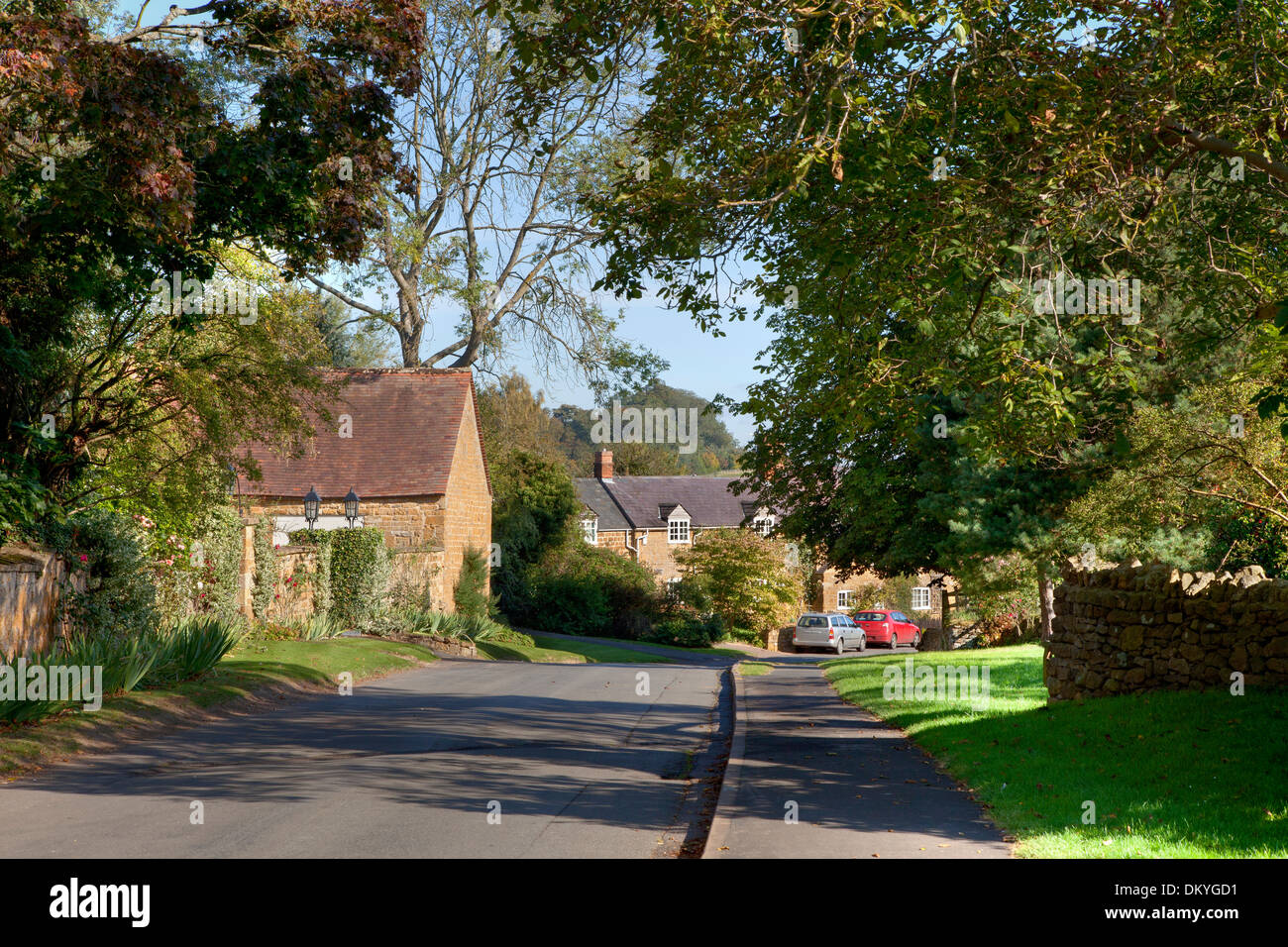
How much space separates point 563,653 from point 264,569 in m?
12.0

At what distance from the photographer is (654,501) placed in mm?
61438

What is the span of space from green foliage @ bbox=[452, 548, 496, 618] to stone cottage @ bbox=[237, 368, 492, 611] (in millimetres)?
287

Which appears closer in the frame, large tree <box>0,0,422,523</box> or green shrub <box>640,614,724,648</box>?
large tree <box>0,0,422,523</box>

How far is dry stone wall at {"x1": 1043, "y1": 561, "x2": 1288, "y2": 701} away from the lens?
11023mm

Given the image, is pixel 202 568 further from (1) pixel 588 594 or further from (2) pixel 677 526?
(2) pixel 677 526

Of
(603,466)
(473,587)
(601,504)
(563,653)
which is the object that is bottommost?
(563,653)

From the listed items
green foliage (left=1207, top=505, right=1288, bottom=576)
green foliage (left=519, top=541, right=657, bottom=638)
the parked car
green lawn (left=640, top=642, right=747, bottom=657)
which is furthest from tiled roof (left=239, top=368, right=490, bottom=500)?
green foliage (left=1207, top=505, right=1288, bottom=576)

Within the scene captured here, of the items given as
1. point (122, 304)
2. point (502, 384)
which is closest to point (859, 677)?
point (122, 304)

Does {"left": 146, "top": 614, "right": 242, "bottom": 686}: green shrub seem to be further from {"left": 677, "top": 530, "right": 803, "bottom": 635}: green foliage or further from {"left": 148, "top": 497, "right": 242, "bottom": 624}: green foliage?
{"left": 677, "top": 530, "right": 803, "bottom": 635}: green foliage

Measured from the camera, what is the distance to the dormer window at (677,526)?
198ft

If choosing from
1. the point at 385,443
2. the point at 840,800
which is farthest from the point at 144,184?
the point at 385,443

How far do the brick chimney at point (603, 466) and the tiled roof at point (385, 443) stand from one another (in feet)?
86.6

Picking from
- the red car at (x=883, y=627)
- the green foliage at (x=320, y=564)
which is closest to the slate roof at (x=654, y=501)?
the red car at (x=883, y=627)

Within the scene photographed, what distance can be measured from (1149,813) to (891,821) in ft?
6.17
